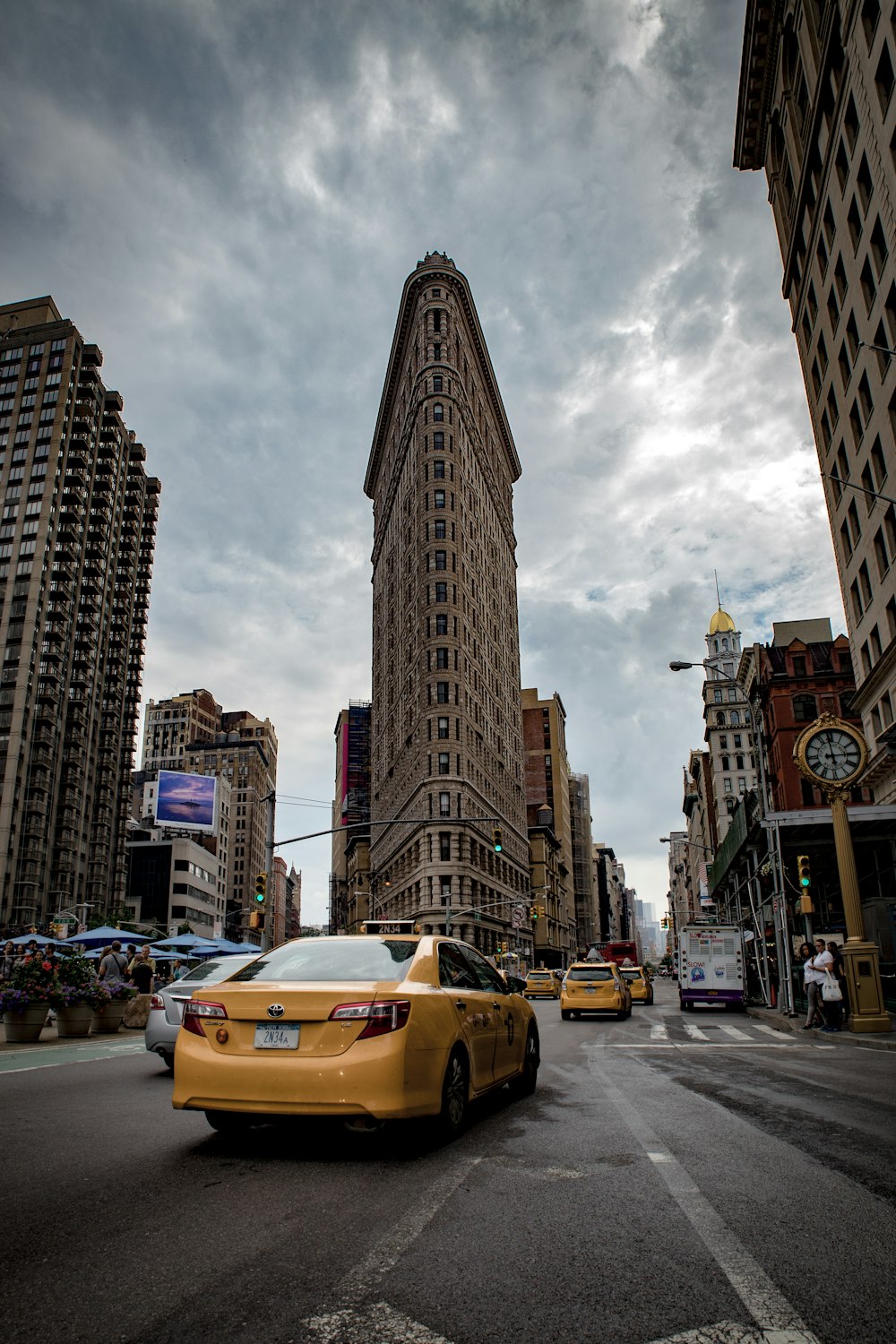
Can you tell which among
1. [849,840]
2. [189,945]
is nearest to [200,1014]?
[849,840]

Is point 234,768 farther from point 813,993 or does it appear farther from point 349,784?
point 813,993

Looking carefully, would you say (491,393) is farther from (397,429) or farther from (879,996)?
(879,996)

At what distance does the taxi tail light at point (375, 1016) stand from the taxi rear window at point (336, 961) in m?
0.60

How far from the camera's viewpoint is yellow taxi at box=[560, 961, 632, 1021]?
25.9 m

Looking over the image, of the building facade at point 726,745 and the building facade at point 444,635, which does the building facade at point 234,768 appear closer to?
the building facade at point 444,635

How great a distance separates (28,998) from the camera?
52.7 ft

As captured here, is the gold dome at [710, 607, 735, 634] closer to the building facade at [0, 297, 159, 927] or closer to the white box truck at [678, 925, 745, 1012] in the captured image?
the building facade at [0, 297, 159, 927]

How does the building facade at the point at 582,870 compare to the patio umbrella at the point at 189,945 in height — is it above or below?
above

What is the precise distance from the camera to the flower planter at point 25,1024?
53.3 feet

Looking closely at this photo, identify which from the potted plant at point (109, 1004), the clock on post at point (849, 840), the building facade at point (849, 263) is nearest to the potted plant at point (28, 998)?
the potted plant at point (109, 1004)

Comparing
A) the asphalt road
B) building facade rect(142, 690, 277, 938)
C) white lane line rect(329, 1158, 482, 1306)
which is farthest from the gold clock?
building facade rect(142, 690, 277, 938)

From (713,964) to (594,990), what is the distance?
849cm

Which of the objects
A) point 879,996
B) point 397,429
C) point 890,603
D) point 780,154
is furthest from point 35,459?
point 879,996

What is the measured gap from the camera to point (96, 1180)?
18.1 feet
